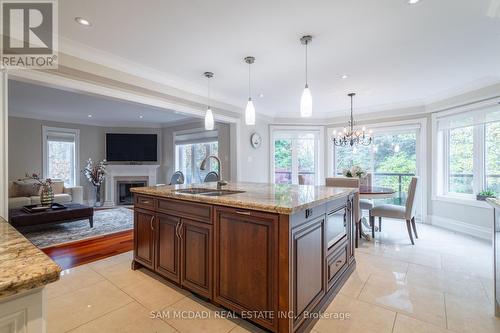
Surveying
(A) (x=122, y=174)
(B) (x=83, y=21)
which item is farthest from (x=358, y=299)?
(A) (x=122, y=174)

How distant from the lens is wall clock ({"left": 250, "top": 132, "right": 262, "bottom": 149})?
17.2 ft

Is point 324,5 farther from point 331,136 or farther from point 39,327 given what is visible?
point 331,136

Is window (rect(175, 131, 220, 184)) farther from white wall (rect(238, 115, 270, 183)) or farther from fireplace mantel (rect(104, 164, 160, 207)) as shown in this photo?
white wall (rect(238, 115, 270, 183))

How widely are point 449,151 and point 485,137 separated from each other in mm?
645

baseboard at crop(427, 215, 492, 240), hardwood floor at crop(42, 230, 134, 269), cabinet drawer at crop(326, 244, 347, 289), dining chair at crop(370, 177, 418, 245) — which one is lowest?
hardwood floor at crop(42, 230, 134, 269)

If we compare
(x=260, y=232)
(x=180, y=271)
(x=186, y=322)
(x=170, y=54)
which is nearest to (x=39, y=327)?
(x=260, y=232)

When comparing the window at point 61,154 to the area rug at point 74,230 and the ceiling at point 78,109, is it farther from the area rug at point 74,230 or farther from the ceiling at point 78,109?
the area rug at point 74,230

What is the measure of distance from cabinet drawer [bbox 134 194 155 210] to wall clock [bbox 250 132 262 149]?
3.06 m

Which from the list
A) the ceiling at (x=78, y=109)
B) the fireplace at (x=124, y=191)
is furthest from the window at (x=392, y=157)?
the fireplace at (x=124, y=191)

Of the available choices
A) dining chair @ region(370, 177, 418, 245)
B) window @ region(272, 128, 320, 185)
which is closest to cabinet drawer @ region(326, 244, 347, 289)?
dining chair @ region(370, 177, 418, 245)

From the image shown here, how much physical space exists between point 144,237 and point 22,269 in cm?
191

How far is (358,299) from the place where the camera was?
6.75 feet

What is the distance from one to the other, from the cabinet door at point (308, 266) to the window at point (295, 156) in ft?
13.6

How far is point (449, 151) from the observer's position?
4422mm
